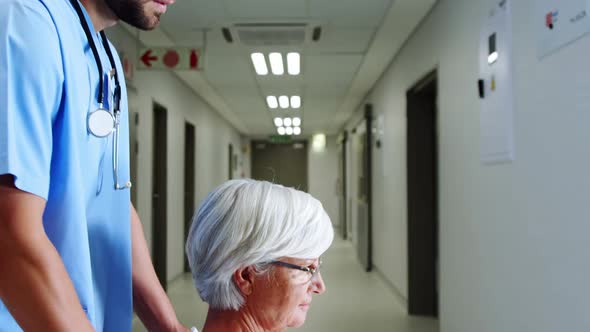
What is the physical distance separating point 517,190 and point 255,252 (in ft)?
6.42

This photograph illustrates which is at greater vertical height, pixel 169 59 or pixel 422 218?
pixel 169 59

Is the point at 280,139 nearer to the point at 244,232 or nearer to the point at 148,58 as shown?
the point at 148,58

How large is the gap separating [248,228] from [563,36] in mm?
1717

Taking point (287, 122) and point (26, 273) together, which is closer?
point (26, 273)

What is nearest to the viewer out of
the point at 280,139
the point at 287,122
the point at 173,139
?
the point at 173,139

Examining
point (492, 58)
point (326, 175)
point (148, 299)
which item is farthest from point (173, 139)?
point (326, 175)

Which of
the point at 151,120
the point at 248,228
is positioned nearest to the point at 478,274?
the point at 248,228

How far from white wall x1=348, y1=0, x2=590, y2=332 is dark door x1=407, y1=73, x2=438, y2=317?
0.65m

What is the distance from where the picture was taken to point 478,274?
10.4 feet

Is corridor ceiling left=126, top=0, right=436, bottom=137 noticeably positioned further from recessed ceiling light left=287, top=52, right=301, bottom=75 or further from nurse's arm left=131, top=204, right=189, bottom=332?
nurse's arm left=131, top=204, right=189, bottom=332

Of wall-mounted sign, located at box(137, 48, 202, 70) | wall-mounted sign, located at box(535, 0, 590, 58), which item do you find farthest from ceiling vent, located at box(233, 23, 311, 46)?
wall-mounted sign, located at box(535, 0, 590, 58)

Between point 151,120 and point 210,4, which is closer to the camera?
point 210,4

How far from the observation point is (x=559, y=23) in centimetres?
212

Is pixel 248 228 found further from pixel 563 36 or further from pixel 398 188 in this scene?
pixel 398 188
